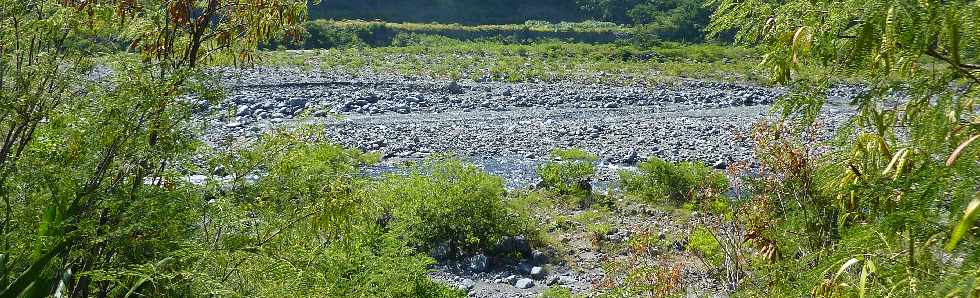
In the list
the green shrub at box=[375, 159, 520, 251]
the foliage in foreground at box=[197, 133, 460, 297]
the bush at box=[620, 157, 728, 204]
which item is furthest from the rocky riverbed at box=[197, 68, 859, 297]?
the bush at box=[620, 157, 728, 204]

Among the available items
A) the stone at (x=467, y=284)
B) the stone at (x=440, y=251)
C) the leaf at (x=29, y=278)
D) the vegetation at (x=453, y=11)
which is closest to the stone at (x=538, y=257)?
the stone at (x=467, y=284)

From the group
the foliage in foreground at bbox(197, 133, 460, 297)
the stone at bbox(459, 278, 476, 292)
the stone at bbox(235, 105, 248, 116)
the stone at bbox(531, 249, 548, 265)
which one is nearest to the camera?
the foliage in foreground at bbox(197, 133, 460, 297)

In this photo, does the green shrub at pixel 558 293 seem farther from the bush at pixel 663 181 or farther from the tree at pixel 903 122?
the tree at pixel 903 122

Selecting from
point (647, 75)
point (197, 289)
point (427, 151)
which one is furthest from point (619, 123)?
point (197, 289)

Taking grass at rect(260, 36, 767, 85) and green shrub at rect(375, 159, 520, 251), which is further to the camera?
grass at rect(260, 36, 767, 85)

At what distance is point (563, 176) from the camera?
12016 mm

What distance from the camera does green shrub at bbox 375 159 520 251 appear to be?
9328mm

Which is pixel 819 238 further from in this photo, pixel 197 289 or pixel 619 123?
pixel 619 123

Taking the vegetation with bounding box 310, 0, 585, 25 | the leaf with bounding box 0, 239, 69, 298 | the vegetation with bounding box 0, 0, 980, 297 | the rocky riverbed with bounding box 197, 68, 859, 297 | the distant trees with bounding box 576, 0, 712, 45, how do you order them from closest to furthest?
the vegetation with bounding box 0, 0, 980, 297, the leaf with bounding box 0, 239, 69, 298, the rocky riverbed with bounding box 197, 68, 859, 297, the distant trees with bounding box 576, 0, 712, 45, the vegetation with bounding box 310, 0, 585, 25

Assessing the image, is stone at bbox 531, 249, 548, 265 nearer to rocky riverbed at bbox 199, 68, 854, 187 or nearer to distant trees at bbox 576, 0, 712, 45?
rocky riverbed at bbox 199, 68, 854, 187

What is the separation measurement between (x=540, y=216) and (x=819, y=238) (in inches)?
263

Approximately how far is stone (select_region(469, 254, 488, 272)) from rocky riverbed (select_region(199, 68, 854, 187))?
3.68 metres

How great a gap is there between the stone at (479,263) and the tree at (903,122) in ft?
19.5

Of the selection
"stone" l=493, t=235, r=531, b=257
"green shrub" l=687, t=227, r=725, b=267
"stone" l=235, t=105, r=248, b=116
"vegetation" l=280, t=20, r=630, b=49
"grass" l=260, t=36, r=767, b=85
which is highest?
"green shrub" l=687, t=227, r=725, b=267
